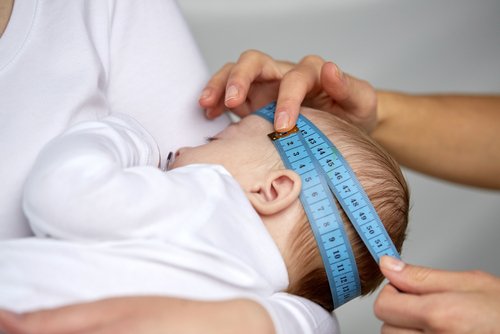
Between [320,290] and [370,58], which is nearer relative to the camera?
[320,290]

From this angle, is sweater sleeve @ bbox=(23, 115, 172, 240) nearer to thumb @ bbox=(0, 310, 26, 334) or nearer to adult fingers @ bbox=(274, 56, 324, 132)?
thumb @ bbox=(0, 310, 26, 334)

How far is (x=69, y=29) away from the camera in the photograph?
139 centimetres

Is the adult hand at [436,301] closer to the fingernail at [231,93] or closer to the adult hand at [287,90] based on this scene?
the adult hand at [287,90]

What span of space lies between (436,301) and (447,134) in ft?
2.97

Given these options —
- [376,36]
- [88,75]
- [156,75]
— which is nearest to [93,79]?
[88,75]

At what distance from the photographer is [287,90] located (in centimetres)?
147

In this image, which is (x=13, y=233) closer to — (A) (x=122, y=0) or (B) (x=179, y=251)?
(B) (x=179, y=251)

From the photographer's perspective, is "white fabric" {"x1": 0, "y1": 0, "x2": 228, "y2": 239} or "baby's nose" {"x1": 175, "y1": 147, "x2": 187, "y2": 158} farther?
"baby's nose" {"x1": 175, "y1": 147, "x2": 187, "y2": 158}

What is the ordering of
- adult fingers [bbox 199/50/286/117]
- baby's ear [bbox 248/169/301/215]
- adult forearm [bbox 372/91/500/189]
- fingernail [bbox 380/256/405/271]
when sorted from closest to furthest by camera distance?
1. fingernail [bbox 380/256/405/271]
2. baby's ear [bbox 248/169/301/215]
3. adult fingers [bbox 199/50/286/117]
4. adult forearm [bbox 372/91/500/189]

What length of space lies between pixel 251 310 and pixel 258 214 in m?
0.31

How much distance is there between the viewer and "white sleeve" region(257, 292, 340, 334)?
1096 millimetres

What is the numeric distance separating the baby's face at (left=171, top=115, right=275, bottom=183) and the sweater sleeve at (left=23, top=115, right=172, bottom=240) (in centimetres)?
20

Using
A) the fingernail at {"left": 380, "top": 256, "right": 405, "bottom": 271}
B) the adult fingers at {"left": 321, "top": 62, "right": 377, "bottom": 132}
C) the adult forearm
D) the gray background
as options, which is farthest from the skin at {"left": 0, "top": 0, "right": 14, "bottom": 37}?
the gray background

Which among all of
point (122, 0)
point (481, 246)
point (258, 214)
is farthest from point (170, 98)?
point (481, 246)
